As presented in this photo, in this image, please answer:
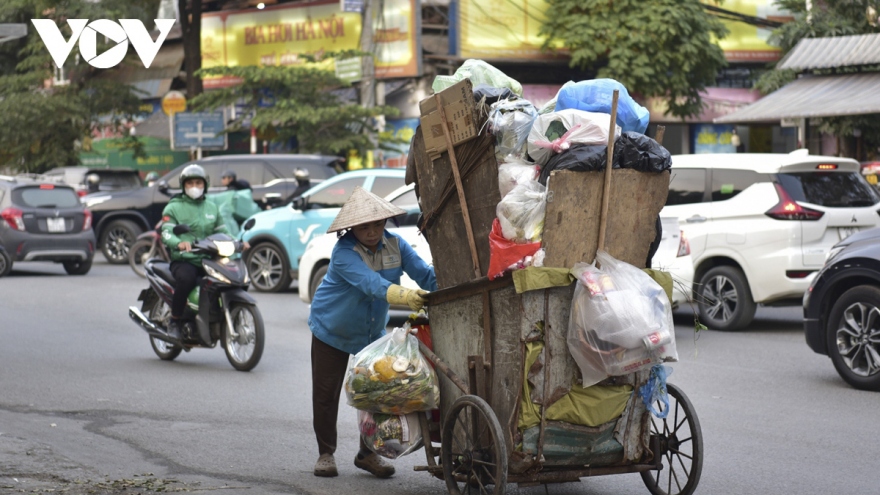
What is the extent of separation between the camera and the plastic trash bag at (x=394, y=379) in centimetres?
571

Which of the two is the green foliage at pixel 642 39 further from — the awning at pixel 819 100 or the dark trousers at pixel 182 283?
the dark trousers at pixel 182 283

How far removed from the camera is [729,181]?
1275cm

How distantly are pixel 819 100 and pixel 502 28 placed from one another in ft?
29.6

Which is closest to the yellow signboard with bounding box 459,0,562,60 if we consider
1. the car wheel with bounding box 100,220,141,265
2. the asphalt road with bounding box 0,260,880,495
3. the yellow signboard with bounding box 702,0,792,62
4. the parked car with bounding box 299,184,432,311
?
the yellow signboard with bounding box 702,0,792,62

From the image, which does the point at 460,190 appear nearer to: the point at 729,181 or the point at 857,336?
the point at 857,336

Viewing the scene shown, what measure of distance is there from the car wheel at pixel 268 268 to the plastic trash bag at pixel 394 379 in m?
10.9

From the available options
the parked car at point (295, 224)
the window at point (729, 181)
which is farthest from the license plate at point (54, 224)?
the window at point (729, 181)

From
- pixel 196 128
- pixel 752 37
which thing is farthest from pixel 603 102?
pixel 752 37

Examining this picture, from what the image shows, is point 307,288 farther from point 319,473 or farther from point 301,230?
point 319,473

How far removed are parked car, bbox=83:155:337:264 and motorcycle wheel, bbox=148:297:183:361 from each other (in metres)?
7.57

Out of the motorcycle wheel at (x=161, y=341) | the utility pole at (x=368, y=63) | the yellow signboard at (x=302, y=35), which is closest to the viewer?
the motorcycle wheel at (x=161, y=341)

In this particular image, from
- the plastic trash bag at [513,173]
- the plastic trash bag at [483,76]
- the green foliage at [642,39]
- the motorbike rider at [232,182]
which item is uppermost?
the green foliage at [642,39]

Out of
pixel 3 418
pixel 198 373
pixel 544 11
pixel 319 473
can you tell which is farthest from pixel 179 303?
pixel 544 11

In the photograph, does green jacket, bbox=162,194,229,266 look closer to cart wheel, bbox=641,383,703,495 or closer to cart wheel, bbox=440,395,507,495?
cart wheel, bbox=440,395,507,495
